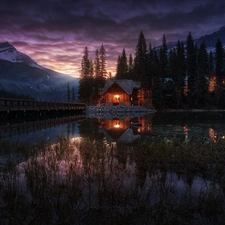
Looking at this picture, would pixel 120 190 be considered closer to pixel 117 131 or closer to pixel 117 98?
pixel 117 131

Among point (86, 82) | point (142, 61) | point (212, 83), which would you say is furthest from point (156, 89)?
point (212, 83)

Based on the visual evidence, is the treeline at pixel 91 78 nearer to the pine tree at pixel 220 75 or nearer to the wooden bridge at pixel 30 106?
the wooden bridge at pixel 30 106

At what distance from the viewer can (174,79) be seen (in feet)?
214

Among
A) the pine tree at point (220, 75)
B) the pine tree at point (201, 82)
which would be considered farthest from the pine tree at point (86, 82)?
the pine tree at point (220, 75)

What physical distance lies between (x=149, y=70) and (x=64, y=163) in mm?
54240

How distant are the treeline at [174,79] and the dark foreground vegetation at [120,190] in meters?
51.2

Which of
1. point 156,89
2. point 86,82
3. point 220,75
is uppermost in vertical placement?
point 220,75

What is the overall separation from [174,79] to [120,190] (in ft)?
209

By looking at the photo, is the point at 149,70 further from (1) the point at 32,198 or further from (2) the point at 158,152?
(1) the point at 32,198

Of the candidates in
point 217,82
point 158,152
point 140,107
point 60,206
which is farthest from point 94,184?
point 217,82

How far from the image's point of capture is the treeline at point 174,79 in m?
59.8

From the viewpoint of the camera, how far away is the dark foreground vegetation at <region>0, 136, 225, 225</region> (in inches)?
169

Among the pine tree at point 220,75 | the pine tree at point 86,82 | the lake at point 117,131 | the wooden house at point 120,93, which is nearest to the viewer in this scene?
the lake at point 117,131

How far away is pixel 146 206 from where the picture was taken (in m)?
4.69
